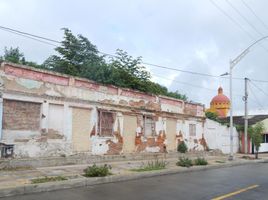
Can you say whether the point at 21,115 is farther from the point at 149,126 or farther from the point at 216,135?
the point at 216,135

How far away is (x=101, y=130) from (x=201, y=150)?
1274 cm

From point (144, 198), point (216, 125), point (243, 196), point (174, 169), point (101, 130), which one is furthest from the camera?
point (216, 125)

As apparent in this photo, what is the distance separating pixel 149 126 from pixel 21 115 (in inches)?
415

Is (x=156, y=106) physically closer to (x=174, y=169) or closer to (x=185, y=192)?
(x=174, y=169)

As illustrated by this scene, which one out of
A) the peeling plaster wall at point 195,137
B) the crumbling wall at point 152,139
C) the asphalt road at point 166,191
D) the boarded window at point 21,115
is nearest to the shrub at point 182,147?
the peeling plaster wall at point 195,137

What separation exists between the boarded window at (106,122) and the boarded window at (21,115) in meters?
4.42

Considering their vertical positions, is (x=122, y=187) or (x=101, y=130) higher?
(x=101, y=130)

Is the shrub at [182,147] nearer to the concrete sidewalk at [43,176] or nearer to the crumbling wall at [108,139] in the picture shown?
the crumbling wall at [108,139]

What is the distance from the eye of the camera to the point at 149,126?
26.0 metres

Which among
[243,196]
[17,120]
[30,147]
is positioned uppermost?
[17,120]

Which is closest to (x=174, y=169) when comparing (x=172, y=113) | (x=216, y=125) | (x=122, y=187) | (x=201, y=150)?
(x=122, y=187)

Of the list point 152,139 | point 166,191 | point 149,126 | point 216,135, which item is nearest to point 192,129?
point 216,135

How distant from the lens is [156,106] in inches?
1056

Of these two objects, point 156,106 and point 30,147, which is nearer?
point 30,147
